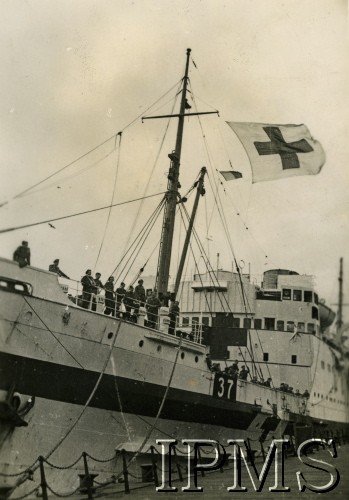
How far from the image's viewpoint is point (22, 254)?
1002 centimetres

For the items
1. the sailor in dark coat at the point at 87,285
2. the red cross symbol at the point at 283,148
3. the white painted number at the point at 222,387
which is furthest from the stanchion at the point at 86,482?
the red cross symbol at the point at 283,148

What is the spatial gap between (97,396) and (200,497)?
308 cm

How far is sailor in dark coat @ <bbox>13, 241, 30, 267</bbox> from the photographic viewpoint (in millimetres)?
9994

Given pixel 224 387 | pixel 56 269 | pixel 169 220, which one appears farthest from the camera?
pixel 169 220

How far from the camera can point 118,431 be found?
11.4 metres

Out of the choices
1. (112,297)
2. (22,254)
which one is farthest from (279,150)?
(22,254)

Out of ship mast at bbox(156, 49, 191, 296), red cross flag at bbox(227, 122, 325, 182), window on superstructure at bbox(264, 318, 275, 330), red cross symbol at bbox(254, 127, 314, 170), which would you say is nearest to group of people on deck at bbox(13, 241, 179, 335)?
ship mast at bbox(156, 49, 191, 296)

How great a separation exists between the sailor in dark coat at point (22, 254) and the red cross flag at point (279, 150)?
6.35 metres

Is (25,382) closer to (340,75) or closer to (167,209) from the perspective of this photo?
(167,209)

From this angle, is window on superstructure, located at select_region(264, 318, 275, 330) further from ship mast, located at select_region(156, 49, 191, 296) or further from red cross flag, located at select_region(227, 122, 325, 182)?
red cross flag, located at select_region(227, 122, 325, 182)

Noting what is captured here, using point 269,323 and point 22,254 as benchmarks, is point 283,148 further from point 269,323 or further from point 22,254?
point 269,323

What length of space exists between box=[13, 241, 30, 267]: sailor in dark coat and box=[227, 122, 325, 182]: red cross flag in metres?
6.35

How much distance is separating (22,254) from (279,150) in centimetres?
729

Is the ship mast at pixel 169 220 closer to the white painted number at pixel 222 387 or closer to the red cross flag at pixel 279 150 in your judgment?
the red cross flag at pixel 279 150
